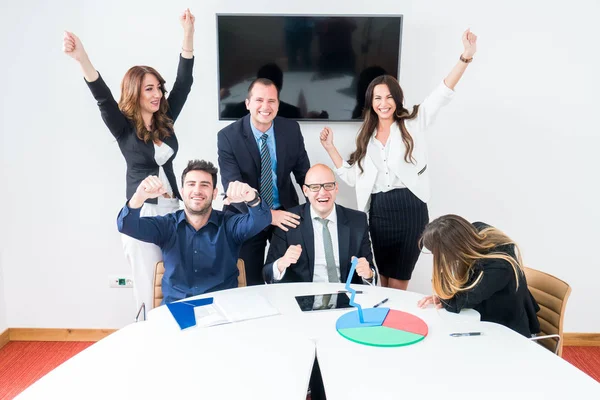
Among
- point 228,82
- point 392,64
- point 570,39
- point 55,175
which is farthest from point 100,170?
Answer: point 570,39

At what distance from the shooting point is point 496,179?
10.5 ft

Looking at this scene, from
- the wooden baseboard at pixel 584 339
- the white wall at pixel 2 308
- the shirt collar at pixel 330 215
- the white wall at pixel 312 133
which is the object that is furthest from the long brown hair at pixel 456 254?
the white wall at pixel 2 308

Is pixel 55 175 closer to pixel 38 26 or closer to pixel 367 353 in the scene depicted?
pixel 38 26

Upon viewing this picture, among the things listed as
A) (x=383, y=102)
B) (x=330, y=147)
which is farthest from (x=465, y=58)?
(x=330, y=147)

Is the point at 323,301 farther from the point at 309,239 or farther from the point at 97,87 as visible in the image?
the point at 97,87

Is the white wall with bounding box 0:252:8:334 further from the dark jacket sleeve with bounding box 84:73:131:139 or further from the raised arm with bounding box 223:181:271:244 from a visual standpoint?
the raised arm with bounding box 223:181:271:244

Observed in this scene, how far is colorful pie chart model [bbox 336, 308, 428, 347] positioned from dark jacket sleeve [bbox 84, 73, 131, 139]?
65.0 inches

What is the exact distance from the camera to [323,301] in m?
1.95

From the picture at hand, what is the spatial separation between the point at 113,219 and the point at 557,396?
2930 mm

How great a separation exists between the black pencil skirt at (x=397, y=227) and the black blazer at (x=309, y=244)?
0.87 feet

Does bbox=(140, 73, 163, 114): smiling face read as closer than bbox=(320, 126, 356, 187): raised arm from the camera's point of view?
Answer: Yes

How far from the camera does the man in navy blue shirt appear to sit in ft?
7.43

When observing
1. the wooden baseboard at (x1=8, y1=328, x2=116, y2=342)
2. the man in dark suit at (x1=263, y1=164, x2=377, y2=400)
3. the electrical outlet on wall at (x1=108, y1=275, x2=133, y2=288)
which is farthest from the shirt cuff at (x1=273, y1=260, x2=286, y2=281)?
the wooden baseboard at (x1=8, y1=328, x2=116, y2=342)

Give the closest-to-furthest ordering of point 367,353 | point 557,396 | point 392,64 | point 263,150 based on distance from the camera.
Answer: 1. point 557,396
2. point 367,353
3. point 263,150
4. point 392,64
